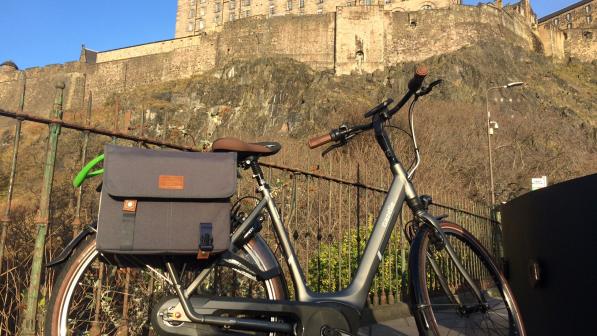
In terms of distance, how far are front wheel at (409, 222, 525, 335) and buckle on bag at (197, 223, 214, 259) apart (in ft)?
3.62

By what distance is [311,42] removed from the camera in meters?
43.8

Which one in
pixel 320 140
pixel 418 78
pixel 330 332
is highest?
pixel 418 78

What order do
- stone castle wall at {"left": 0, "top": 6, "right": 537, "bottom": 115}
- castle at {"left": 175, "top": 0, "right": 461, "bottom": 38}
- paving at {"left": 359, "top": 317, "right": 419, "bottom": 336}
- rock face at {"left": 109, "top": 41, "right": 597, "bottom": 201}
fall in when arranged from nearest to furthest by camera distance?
paving at {"left": 359, "top": 317, "right": 419, "bottom": 336} < rock face at {"left": 109, "top": 41, "right": 597, "bottom": 201} < stone castle wall at {"left": 0, "top": 6, "right": 537, "bottom": 115} < castle at {"left": 175, "top": 0, "right": 461, "bottom": 38}

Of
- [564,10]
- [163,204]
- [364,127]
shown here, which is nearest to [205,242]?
[163,204]

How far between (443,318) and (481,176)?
1741 cm

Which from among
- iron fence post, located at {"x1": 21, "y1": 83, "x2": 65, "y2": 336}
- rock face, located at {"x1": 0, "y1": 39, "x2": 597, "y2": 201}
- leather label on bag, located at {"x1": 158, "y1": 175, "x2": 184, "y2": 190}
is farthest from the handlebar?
rock face, located at {"x1": 0, "y1": 39, "x2": 597, "y2": 201}

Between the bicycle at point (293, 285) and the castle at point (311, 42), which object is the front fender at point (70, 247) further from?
the castle at point (311, 42)

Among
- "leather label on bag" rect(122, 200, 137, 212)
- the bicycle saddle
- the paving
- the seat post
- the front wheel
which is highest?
the bicycle saddle

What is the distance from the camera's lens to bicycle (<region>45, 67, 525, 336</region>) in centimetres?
223

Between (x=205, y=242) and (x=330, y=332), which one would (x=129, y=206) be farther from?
(x=330, y=332)

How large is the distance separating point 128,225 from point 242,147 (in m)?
0.67

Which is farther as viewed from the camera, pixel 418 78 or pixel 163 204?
pixel 418 78

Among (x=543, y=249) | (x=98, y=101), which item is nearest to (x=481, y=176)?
(x=543, y=249)

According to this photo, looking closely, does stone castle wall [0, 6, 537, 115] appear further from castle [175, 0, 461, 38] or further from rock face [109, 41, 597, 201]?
castle [175, 0, 461, 38]
